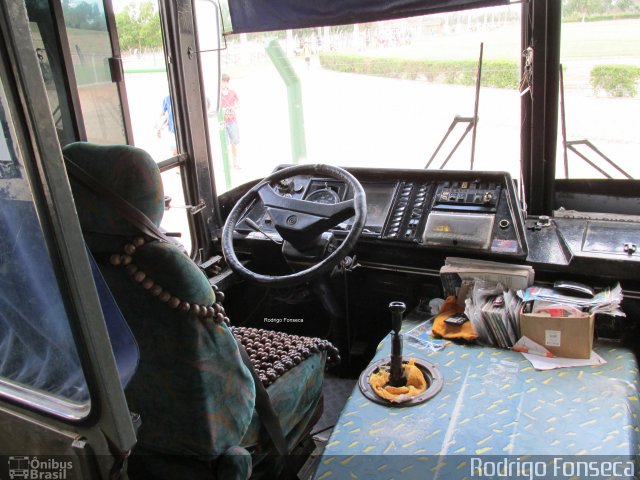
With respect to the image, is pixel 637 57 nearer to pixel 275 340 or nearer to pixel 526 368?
pixel 526 368

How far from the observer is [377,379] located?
1.84m

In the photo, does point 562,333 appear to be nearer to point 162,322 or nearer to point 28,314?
point 162,322

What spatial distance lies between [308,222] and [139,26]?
1.16 meters

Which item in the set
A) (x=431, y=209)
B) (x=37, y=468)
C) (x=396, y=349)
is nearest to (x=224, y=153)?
(x=431, y=209)

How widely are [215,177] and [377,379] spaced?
155 centimetres

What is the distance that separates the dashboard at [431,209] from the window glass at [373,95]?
0.68 ft

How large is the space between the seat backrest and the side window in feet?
A: 0.47

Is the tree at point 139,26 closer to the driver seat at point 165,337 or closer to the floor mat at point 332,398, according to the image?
the driver seat at point 165,337

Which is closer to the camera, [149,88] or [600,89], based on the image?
[600,89]

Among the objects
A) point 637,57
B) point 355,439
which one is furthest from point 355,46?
point 355,439

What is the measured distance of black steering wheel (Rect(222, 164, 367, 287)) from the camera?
81.7 inches
